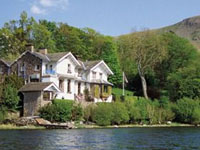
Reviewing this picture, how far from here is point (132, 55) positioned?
3236 inches

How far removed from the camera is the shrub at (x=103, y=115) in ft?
189

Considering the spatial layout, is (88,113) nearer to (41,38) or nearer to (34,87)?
(34,87)

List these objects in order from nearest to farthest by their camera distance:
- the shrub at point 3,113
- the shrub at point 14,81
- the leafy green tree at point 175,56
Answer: the shrub at point 3,113, the shrub at point 14,81, the leafy green tree at point 175,56

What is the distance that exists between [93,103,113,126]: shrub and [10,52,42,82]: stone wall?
40.3ft

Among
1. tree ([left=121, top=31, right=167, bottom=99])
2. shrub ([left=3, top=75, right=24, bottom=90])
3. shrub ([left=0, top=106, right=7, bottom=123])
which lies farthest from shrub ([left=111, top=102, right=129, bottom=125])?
tree ([left=121, top=31, right=167, bottom=99])

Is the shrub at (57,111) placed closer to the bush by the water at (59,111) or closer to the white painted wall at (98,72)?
the bush by the water at (59,111)

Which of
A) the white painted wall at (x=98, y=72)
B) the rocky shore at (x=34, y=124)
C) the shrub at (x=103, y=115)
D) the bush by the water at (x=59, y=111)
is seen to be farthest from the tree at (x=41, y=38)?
the rocky shore at (x=34, y=124)

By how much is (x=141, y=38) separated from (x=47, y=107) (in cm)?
3211

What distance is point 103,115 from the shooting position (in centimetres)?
5781

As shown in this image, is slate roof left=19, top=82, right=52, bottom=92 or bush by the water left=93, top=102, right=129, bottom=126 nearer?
slate roof left=19, top=82, right=52, bottom=92

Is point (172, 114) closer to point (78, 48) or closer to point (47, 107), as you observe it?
point (47, 107)

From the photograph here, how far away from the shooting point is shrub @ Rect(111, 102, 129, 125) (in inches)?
2335

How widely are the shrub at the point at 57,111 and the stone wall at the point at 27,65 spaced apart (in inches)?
400

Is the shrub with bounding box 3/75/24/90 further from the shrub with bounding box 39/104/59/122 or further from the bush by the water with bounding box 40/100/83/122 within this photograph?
the shrub with bounding box 39/104/59/122
